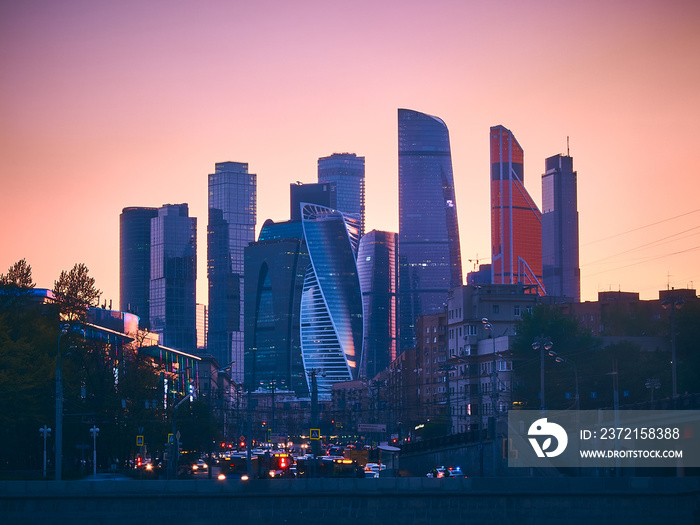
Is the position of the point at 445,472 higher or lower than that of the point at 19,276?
lower

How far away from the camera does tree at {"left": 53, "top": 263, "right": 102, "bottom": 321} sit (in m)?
94.2

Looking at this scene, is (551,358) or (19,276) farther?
(551,358)

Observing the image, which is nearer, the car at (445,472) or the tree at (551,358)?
the car at (445,472)

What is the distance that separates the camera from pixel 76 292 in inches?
3713

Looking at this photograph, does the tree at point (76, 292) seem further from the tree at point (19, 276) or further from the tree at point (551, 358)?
the tree at point (551, 358)

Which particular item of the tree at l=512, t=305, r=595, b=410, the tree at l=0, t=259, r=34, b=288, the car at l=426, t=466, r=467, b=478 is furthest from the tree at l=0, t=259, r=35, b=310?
the tree at l=512, t=305, r=595, b=410

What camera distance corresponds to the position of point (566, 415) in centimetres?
9350

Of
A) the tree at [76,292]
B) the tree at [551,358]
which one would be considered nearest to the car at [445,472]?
the tree at [551,358]

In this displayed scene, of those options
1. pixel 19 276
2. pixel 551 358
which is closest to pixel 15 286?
pixel 19 276

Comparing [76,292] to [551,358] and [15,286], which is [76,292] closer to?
[15,286]

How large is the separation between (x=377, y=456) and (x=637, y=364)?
4006 centimetres

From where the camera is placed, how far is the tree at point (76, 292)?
94.2 meters

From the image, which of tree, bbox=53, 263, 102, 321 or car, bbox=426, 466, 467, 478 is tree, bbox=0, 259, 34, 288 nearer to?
tree, bbox=53, 263, 102, 321

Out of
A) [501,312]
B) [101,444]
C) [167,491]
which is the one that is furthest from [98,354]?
[501,312]
